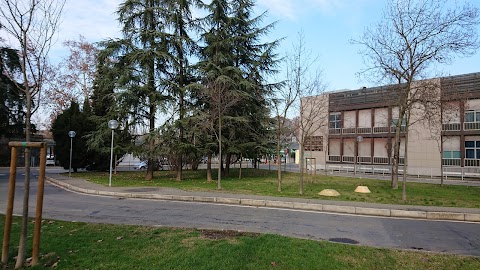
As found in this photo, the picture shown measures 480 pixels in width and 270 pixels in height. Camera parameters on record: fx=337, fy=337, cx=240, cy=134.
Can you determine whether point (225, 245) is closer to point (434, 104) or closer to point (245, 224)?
point (245, 224)

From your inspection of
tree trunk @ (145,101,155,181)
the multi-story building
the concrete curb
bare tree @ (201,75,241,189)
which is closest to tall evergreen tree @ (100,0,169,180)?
tree trunk @ (145,101,155,181)

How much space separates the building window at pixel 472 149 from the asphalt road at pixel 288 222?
29334 millimetres

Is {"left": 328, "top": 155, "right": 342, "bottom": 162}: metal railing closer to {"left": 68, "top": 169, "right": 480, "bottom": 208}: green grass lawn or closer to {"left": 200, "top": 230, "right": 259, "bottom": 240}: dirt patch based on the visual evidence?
{"left": 68, "top": 169, "right": 480, "bottom": 208}: green grass lawn

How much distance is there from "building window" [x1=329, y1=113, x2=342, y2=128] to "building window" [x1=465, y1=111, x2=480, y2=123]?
48.2 ft

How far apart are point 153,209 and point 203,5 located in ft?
51.8

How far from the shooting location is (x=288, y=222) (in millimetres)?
8766

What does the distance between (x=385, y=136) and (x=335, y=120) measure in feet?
24.7

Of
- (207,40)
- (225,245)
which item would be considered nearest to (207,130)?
(207,40)

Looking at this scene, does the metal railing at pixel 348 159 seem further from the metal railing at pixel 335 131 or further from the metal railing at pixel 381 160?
the metal railing at pixel 335 131

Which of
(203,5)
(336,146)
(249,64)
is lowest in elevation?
(336,146)

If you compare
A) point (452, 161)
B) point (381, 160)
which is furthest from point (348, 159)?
point (452, 161)

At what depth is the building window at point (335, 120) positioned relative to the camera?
45312 millimetres

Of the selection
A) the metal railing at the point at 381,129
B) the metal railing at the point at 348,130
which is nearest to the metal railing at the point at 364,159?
the metal railing at the point at 348,130

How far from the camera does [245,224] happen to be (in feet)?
27.4
